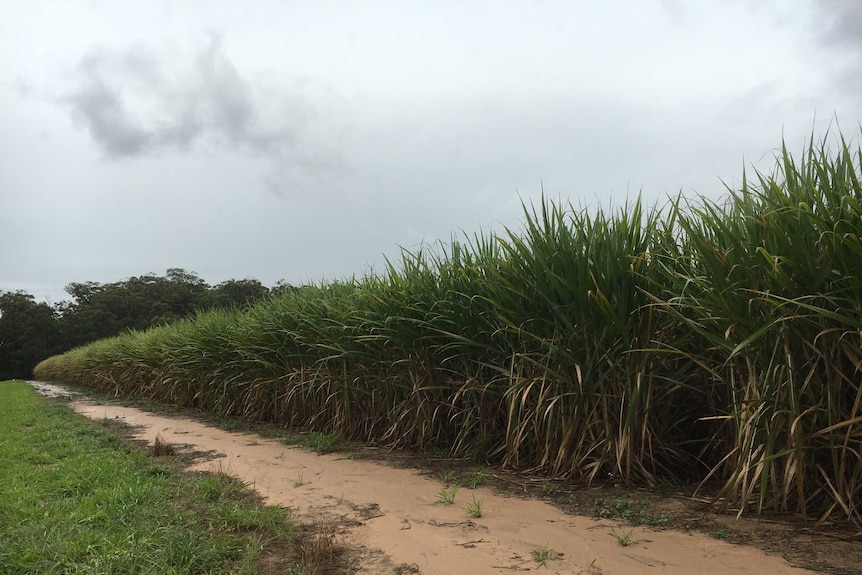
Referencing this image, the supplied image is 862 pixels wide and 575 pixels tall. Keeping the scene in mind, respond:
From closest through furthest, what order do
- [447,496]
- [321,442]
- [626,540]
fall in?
1. [626,540]
2. [447,496]
3. [321,442]

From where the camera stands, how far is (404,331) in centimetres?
505

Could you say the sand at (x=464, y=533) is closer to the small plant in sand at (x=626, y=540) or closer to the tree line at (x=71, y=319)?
the small plant in sand at (x=626, y=540)

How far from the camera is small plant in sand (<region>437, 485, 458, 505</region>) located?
11.1 feet

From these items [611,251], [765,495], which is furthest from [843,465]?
[611,251]

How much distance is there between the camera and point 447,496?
3432 mm

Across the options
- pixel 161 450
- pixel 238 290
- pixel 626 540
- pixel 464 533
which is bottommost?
pixel 161 450

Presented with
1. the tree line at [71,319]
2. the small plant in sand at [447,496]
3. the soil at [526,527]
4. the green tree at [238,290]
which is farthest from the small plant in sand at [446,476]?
the tree line at [71,319]

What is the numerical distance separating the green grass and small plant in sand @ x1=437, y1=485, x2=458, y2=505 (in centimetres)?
97

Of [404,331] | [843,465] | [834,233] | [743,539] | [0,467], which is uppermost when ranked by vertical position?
[834,233]

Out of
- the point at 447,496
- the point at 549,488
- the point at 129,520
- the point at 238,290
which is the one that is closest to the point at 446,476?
the point at 447,496

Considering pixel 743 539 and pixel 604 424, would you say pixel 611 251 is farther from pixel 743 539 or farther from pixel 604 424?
pixel 743 539

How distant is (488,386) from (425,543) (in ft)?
6.04

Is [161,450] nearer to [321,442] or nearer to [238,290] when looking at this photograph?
[321,442]

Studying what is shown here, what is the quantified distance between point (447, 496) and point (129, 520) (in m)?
1.84
